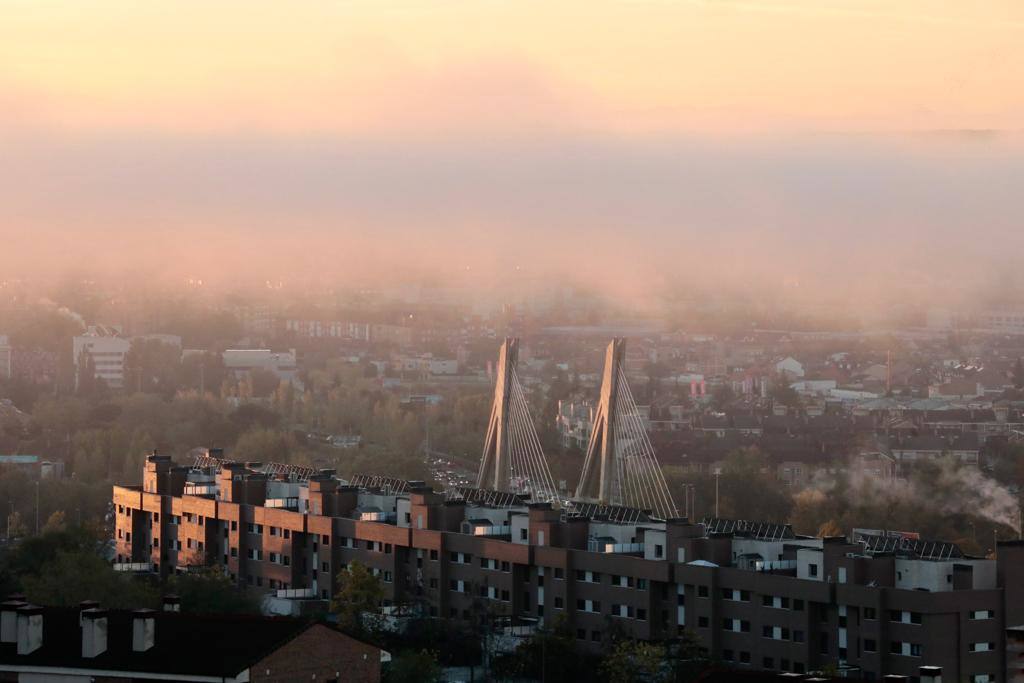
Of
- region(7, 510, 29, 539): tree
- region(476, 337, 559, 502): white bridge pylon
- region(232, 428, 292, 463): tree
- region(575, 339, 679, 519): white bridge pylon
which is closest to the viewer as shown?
region(575, 339, 679, 519): white bridge pylon

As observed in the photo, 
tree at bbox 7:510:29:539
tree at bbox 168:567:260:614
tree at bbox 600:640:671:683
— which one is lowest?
tree at bbox 7:510:29:539

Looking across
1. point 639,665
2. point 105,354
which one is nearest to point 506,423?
point 639,665

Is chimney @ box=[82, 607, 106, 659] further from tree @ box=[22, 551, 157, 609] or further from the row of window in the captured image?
the row of window

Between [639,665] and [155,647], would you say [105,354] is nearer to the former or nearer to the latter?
[639,665]

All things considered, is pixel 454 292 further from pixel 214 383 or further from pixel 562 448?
pixel 562 448

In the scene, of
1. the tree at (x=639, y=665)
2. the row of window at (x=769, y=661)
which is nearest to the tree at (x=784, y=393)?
the row of window at (x=769, y=661)

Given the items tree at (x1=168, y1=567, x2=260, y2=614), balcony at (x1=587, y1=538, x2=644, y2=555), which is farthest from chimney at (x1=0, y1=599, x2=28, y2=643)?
balcony at (x1=587, y1=538, x2=644, y2=555)

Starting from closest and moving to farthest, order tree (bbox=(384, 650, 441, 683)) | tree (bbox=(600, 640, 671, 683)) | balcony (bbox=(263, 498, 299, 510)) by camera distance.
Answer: tree (bbox=(384, 650, 441, 683)), tree (bbox=(600, 640, 671, 683)), balcony (bbox=(263, 498, 299, 510))
